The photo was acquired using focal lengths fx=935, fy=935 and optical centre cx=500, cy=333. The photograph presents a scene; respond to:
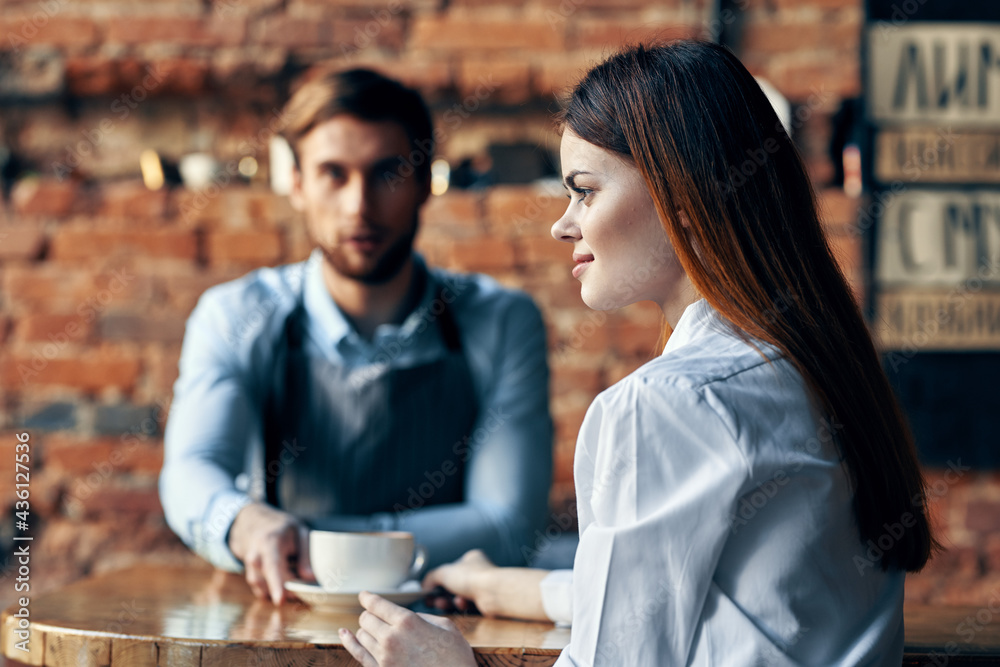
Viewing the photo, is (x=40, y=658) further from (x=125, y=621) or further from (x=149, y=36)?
(x=149, y=36)

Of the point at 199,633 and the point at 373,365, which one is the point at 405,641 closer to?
the point at 199,633

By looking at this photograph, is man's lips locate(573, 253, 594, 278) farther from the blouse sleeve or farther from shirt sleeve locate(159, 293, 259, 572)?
shirt sleeve locate(159, 293, 259, 572)

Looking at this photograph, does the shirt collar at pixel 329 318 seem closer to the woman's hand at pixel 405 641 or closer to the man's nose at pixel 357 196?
the man's nose at pixel 357 196

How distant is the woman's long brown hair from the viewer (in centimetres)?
74

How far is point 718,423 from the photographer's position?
0.67m

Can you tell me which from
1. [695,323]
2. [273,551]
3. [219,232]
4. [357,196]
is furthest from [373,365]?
[695,323]

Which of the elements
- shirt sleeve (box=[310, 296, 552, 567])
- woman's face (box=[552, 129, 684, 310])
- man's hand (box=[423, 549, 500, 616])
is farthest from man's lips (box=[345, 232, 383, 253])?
woman's face (box=[552, 129, 684, 310])

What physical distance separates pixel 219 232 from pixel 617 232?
1541 mm

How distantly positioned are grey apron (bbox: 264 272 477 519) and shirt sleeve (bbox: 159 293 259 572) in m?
0.08

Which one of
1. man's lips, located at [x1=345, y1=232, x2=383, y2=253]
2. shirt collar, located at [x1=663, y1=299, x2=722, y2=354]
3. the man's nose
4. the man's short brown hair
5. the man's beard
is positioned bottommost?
the man's beard

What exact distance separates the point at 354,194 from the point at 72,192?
1.00m

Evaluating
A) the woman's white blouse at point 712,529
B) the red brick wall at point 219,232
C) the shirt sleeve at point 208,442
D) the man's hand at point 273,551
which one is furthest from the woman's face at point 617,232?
the red brick wall at point 219,232

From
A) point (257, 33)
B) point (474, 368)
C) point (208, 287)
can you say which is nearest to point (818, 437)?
point (474, 368)

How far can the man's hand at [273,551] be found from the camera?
1082 millimetres
